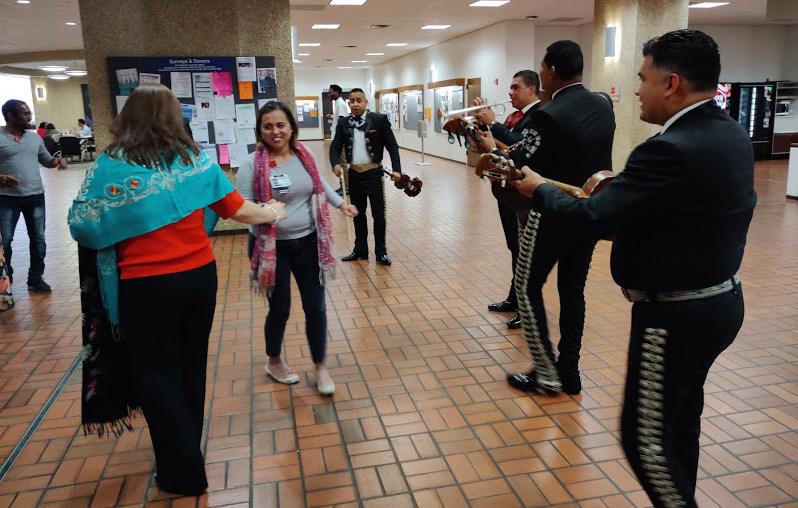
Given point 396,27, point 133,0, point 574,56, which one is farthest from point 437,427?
point 396,27

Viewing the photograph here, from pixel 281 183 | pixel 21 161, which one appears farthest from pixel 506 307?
pixel 21 161

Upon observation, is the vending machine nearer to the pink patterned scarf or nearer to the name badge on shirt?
the pink patterned scarf

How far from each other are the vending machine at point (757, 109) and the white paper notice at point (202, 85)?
1353cm

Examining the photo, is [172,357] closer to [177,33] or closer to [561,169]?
[561,169]

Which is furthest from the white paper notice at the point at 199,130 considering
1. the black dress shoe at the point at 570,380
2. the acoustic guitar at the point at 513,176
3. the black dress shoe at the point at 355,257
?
the acoustic guitar at the point at 513,176

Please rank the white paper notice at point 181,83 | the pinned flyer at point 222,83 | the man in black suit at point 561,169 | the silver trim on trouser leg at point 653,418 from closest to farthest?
the silver trim on trouser leg at point 653,418
the man in black suit at point 561,169
the white paper notice at point 181,83
the pinned flyer at point 222,83

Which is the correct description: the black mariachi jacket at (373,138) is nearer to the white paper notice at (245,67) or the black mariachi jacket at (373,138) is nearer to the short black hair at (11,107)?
the white paper notice at (245,67)

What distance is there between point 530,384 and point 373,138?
3.16 m

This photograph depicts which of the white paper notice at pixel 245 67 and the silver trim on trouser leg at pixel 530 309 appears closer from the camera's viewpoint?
the silver trim on trouser leg at pixel 530 309

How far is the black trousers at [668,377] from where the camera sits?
1661 mm

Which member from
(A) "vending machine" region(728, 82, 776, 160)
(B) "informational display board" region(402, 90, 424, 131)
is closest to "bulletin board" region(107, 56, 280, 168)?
(B) "informational display board" region(402, 90, 424, 131)

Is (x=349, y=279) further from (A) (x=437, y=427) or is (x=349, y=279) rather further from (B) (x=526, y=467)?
(B) (x=526, y=467)

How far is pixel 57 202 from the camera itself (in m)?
10.8

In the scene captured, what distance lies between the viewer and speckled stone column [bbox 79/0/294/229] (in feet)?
21.6
